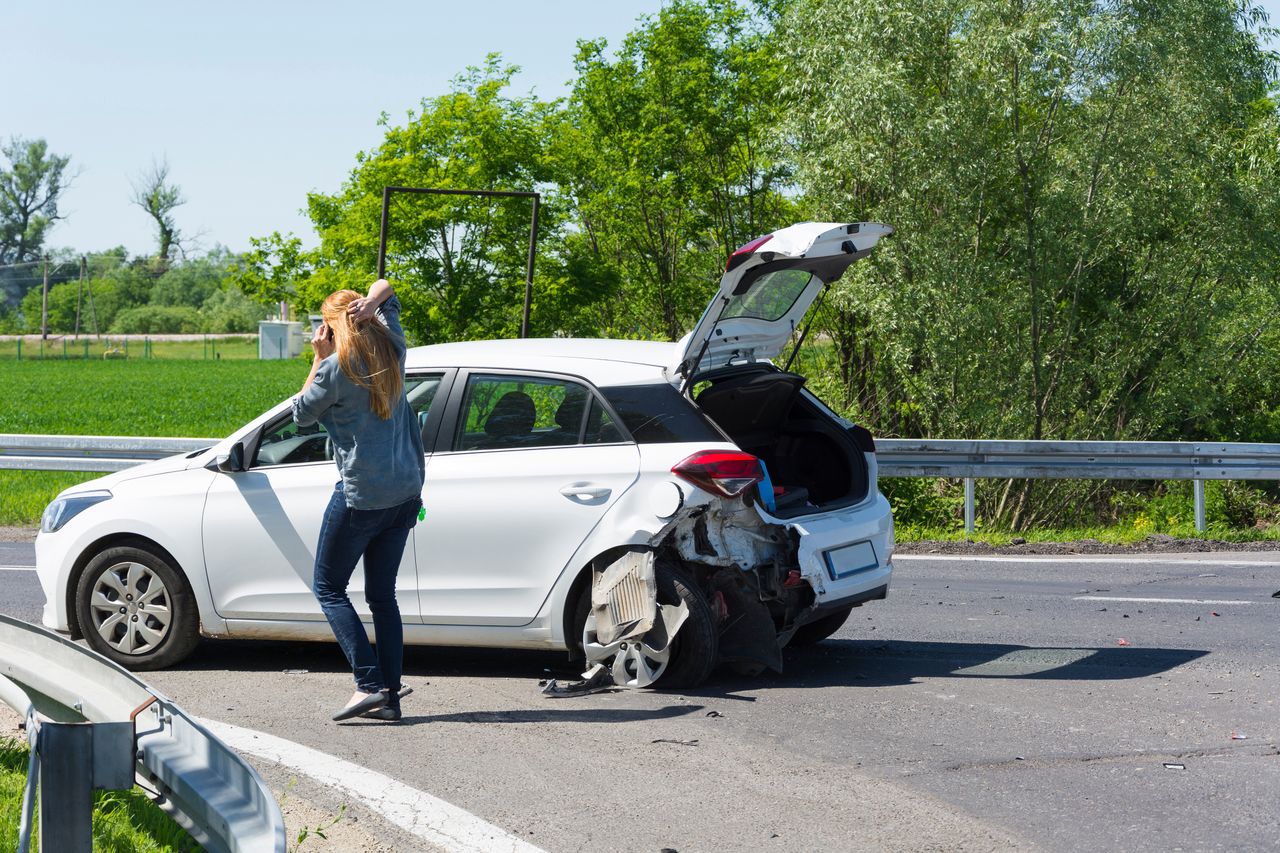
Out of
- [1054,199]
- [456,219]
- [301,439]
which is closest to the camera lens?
[301,439]

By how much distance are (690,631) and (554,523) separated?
31.1 inches

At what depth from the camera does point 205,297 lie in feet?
436

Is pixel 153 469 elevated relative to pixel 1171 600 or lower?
elevated

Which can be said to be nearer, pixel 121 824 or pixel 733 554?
pixel 121 824

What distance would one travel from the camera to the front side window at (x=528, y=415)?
21.2 ft

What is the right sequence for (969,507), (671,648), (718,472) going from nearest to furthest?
(718,472) < (671,648) < (969,507)

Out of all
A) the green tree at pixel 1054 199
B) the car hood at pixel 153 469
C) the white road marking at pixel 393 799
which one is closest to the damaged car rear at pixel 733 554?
the white road marking at pixel 393 799

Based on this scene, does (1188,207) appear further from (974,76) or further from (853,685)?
(853,685)

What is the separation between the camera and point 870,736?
18.2 ft

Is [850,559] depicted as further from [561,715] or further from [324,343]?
[324,343]

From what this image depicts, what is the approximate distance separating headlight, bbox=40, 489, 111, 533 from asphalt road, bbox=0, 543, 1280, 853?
95 centimetres

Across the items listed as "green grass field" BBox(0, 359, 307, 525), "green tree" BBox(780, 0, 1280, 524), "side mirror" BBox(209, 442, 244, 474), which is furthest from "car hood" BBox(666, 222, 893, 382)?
"green tree" BBox(780, 0, 1280, 524)

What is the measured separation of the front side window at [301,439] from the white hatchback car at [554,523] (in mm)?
11

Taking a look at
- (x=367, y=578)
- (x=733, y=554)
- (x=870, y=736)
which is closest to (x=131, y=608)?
(x=367, y=578)
